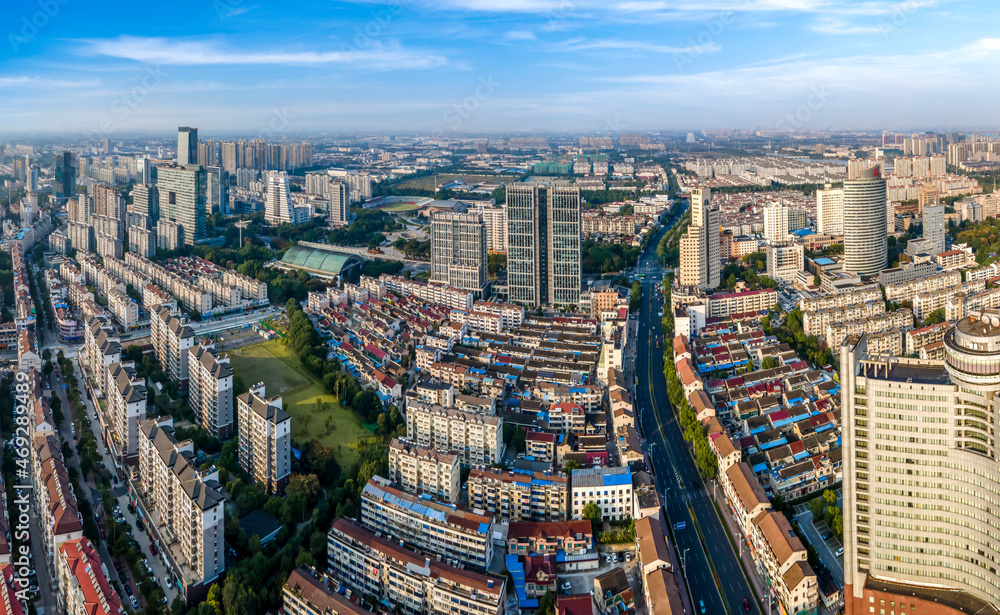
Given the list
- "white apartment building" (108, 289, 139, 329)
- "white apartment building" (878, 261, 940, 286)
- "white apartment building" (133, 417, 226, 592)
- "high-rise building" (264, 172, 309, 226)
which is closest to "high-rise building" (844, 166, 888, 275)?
"white apartment building" (878, 261, 940, 286)

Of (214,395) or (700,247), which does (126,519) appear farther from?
(700,247)

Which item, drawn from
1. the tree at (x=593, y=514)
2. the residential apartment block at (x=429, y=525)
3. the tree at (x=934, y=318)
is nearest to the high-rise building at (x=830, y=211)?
the tree at (x=934, y=318)

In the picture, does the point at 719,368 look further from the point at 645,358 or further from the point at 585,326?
the point at 585,326

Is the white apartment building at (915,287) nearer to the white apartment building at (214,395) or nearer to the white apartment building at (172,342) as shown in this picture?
the white apartment building at (214,395)

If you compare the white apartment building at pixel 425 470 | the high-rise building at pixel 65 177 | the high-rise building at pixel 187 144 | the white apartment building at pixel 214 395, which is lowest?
the white apartment building at pixel 425 470

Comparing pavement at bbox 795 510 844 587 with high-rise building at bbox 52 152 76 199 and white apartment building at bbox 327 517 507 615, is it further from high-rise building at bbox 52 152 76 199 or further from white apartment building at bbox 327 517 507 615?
high-rise building at bbox 52 152 76 199
